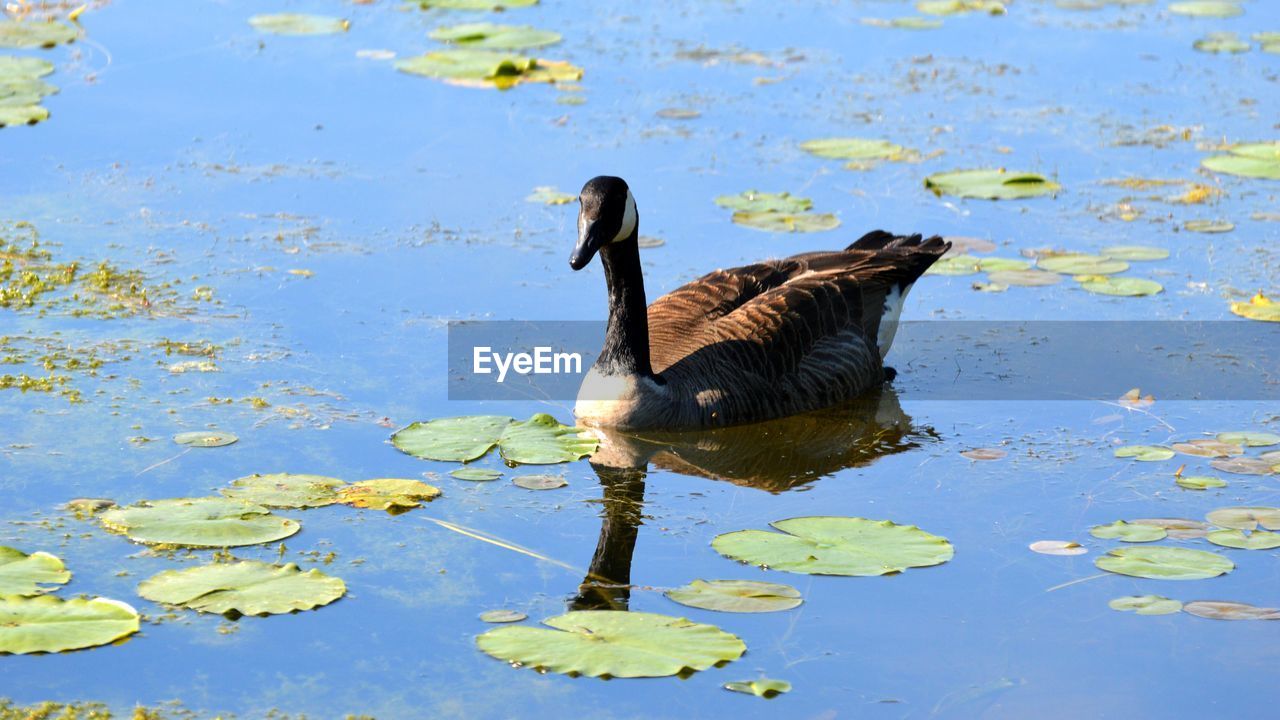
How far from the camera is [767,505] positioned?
7711 mm

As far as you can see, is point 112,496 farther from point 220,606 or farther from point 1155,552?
point 1155,552

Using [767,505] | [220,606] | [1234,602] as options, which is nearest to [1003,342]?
[767,505]

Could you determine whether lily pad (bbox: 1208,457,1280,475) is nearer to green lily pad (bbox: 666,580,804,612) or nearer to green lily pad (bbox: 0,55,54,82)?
green lily pad (bbox: 666,580,804,612)

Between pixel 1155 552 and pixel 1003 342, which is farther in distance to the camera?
pixel 1003 342

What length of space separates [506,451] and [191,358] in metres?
2.10

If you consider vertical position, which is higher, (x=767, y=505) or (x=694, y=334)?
(x=694, y=334)

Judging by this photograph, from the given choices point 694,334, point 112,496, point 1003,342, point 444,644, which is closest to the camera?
point 444,644

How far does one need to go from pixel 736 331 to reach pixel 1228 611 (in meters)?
3.09

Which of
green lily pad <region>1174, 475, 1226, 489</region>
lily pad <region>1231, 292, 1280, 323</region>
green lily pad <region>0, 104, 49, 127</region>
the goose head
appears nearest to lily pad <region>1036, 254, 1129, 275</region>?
lily pad <region>1231, 292, 1280, 323</region>

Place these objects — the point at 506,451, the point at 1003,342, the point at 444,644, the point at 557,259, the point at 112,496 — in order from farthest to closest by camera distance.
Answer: the point at 557,259 → the point at 1003,342 → the point at 506,451 → the point at 112,496 → the point at 444,644

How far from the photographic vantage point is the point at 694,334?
8992 mm

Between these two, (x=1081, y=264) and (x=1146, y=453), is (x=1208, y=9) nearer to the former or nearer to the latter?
(x=1081, y=264)

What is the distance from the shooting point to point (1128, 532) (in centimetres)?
729

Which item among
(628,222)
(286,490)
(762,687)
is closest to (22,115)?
(628,222)
